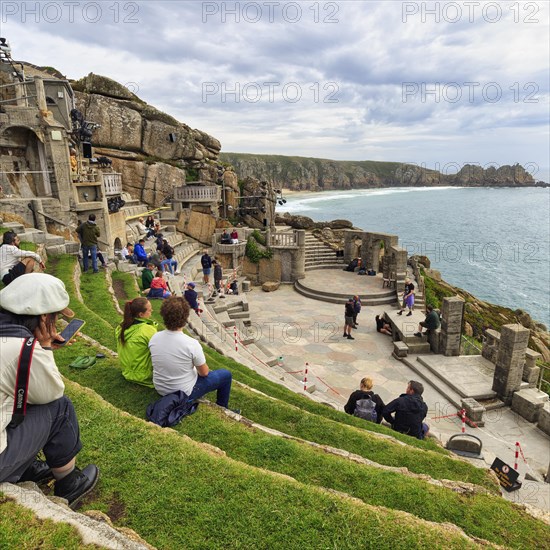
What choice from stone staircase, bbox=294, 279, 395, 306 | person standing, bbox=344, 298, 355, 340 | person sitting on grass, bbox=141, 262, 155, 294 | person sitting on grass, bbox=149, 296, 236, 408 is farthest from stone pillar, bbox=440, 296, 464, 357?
person sitting on grass, bbox=149, 296, 236, 408

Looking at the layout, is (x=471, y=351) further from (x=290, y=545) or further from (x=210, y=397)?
(x=290, y=545)

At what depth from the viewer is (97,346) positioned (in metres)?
7.45

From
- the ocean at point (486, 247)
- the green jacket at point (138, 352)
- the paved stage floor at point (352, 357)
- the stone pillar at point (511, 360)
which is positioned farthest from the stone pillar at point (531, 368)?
the ocean at point (486, 247)

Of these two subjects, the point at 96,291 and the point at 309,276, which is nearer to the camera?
the point at 96,291

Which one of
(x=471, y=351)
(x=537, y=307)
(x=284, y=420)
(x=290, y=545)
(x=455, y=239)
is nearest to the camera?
(x=290, y=545)

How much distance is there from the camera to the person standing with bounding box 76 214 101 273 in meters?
13.1

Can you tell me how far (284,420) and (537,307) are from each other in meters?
41.4

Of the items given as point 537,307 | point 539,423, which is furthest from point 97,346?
point 537,307

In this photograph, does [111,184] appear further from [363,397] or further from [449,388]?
[449,388]

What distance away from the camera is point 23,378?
8.86ft

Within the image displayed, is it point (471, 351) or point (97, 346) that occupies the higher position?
point (97, 346)

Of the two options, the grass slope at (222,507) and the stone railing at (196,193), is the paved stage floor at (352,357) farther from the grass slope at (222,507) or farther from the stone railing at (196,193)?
the stone railing at (196,193)

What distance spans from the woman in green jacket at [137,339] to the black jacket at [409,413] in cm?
513

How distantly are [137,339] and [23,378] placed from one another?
275 centimetres
